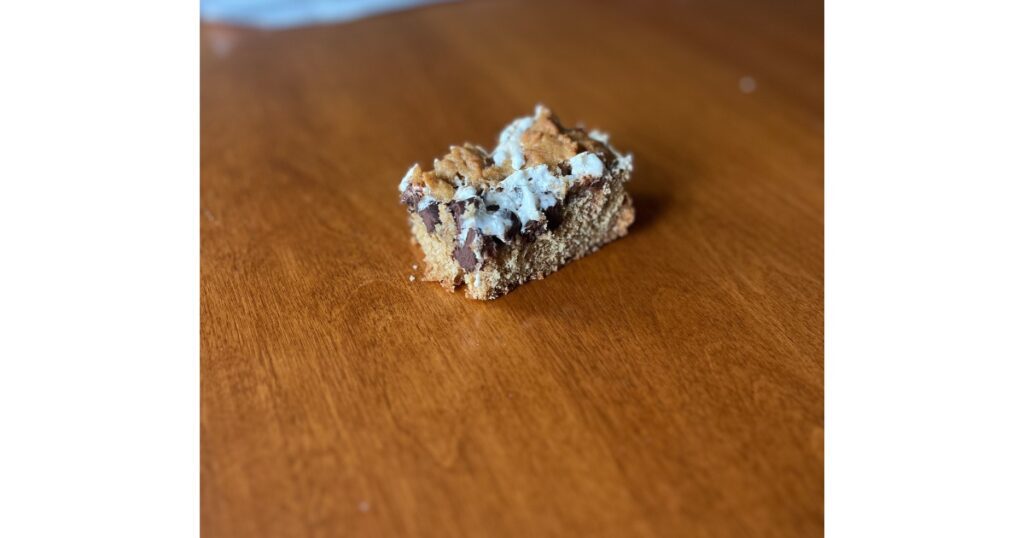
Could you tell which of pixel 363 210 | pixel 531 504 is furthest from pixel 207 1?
pixel 531 504

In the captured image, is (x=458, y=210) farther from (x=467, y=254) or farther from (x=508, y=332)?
(x=508, y=332)

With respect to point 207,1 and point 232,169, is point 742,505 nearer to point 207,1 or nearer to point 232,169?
point 232,169

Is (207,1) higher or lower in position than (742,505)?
lower

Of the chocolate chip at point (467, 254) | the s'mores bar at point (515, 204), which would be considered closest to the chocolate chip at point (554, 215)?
the s'mores bar at point (515, 204)

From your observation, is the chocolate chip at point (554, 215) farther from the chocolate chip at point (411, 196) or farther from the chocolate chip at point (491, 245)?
the chocolate chip at point (411, 196)

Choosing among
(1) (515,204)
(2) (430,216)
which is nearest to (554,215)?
(1) (515,204)

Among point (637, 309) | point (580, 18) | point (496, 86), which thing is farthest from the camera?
point (580, 18)
